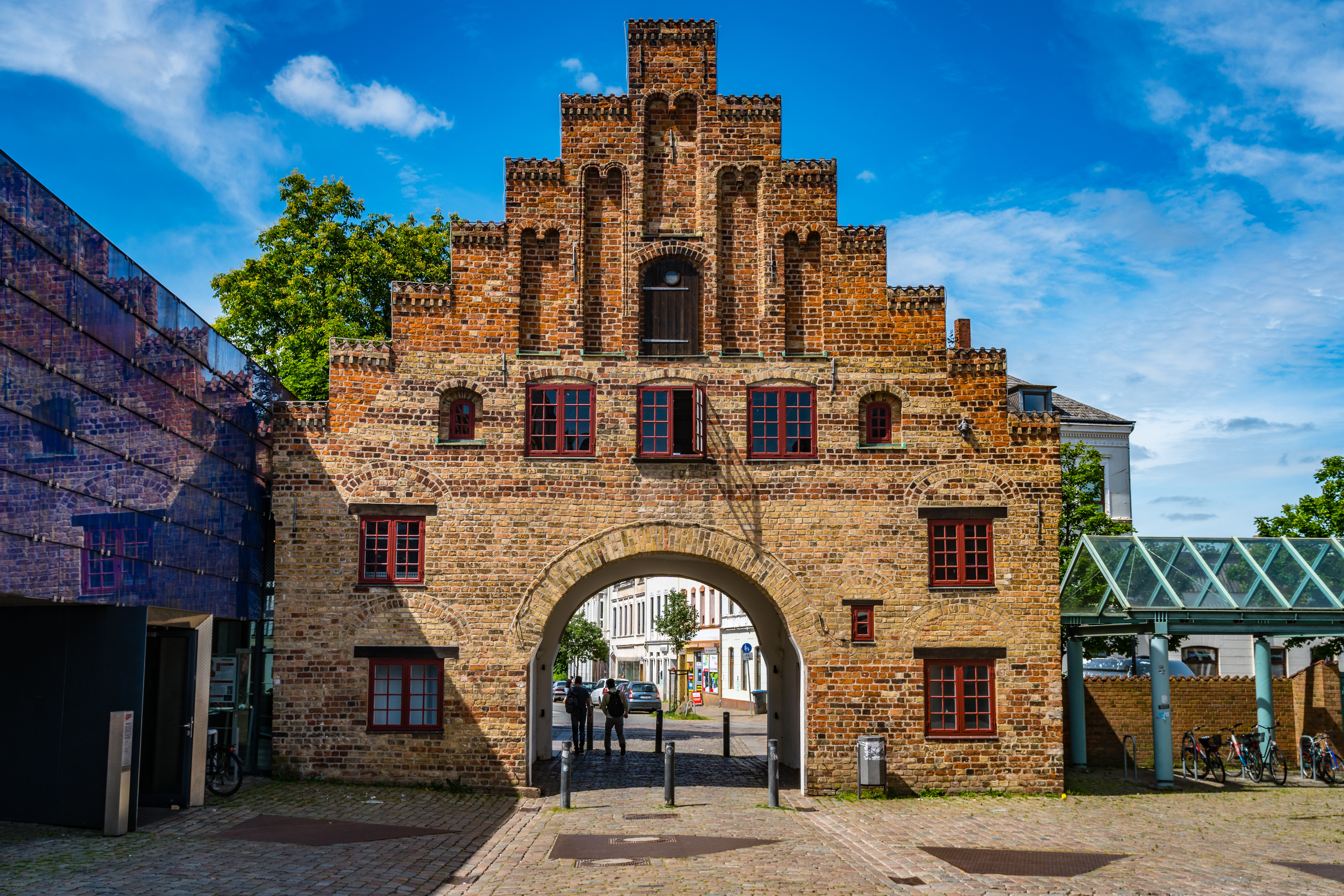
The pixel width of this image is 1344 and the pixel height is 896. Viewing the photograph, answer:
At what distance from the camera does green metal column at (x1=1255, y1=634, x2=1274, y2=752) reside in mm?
22031

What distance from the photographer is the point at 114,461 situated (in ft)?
48.2

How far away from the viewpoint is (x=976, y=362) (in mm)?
20547

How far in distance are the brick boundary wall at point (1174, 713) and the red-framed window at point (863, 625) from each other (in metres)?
5.83

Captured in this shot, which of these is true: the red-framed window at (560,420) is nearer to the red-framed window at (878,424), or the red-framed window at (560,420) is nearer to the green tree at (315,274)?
the red-framed window at (878,424)

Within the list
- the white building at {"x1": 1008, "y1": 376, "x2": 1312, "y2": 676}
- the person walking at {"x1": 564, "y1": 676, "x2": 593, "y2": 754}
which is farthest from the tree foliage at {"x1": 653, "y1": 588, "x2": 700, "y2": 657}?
the person walking at {"x1": 564, "y1": 676, "x2": 593, "y2": 754}

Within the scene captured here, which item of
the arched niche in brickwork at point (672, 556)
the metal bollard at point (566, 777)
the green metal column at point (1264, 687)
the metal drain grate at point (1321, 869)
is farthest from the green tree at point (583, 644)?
the metal drain grate at point (1321, 869)

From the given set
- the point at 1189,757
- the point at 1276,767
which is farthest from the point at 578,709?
the point at 1276,767

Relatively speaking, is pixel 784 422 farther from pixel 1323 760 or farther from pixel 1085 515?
pixel 1085 515

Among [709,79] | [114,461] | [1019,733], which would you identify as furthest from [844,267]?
[114,461]

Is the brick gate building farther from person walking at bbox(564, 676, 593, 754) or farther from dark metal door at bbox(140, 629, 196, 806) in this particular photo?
person walking at bbox(564, 676, 593, 754)

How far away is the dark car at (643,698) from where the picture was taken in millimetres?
44156

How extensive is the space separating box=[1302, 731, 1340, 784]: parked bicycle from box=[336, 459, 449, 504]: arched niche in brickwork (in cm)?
1680

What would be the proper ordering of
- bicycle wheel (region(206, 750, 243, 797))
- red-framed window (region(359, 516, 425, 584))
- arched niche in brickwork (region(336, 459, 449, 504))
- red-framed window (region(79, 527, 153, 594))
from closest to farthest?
1. red-framed window (region(79, 527, 153, 594))
2. bicycle wheel (region(206, 750, 243, 797))
3. red-framed window (region(359, 516, 425, 584))
4. arched niche in brickwork (region(336, 459, 449, 504))

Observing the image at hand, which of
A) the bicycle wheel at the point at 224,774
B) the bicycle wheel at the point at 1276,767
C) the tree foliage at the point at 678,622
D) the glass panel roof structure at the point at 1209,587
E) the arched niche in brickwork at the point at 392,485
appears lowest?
the bicycle wheel at the point at 1276,767
